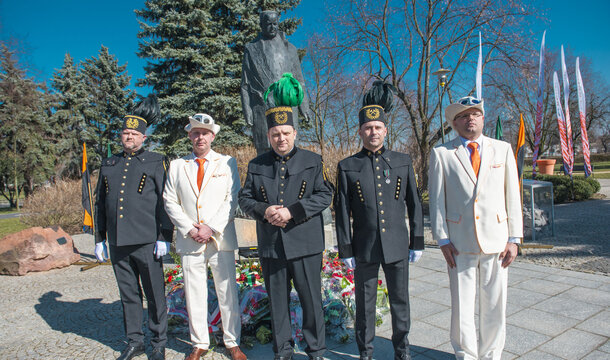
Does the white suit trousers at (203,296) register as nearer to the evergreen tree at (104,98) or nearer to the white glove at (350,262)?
the white glove at (350,262)

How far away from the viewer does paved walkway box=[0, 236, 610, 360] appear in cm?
323

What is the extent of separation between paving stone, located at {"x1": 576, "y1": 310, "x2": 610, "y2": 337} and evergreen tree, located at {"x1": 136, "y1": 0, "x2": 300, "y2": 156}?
15639 millimetres

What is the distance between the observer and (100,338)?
3840mm

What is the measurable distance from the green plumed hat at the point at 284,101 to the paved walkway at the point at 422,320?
6.20 ft

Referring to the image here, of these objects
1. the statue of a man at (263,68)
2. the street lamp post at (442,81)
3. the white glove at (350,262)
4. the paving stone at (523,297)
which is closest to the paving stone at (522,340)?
the paving stone at (523,297)

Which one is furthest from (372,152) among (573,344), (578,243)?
(578,243)

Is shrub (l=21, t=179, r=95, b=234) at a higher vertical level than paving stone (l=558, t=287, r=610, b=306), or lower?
higher

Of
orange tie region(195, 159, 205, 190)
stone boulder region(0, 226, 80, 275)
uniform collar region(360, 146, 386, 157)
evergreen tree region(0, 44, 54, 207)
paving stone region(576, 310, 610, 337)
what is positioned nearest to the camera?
uniform collar region(360, 146, 386, 157)

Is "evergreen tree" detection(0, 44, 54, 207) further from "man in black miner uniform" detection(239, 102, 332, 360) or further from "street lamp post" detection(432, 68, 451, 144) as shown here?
"man in black miner uniform" detection(239, 102, 332, 360)

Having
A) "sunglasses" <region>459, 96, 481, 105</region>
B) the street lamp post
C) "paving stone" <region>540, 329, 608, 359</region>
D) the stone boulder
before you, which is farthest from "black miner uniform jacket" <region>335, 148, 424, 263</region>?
the street lamp post

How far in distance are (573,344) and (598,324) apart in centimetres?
60

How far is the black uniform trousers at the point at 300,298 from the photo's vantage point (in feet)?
9.55

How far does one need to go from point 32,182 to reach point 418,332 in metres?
31.9

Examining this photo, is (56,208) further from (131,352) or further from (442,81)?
(442,81)
